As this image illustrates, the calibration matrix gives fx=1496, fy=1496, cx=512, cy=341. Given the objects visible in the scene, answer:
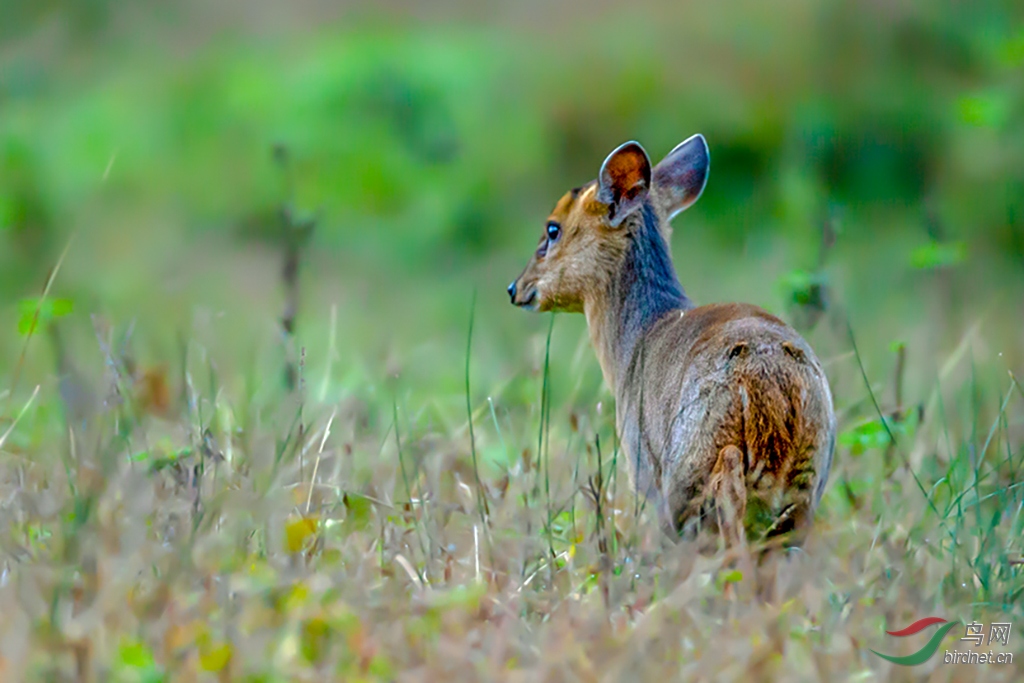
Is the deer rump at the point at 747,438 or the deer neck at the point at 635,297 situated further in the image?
the deer neck at the point at 635,297

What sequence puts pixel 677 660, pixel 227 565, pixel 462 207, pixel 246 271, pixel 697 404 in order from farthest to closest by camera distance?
pixel 462 207 → pixel 246 271 → pixel 697 404 → pixel 227 565 → pixel 677 660

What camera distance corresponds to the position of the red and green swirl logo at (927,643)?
297 cm

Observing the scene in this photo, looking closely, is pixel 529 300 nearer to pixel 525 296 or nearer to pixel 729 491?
pixel 525 296

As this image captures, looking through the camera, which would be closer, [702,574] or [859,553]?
[702,574]

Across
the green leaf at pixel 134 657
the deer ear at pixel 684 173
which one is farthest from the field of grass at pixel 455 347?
the deer ear at pixel 684 173

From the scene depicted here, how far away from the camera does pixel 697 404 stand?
383cm

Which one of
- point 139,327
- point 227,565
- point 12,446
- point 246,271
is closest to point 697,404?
point 227,565

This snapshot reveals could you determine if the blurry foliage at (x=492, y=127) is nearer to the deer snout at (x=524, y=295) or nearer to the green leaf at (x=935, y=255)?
the green leaf at (x=935, y=255)

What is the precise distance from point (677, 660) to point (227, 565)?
1.00 meters

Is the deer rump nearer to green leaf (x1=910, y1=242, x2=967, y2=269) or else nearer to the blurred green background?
green leaf (x1=910, y1=242, x2=967, y2=269)

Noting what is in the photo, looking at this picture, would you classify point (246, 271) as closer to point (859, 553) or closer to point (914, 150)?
point (914, 150)

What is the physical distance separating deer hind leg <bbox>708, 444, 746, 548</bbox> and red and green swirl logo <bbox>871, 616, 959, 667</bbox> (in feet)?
1.80
